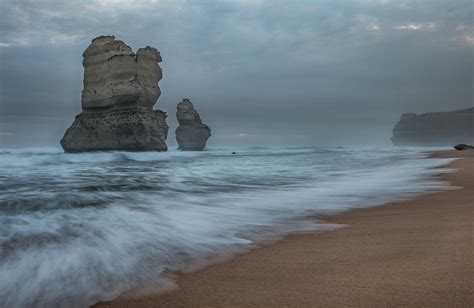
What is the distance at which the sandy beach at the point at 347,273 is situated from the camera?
1814 millimetres

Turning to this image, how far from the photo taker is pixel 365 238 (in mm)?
3102

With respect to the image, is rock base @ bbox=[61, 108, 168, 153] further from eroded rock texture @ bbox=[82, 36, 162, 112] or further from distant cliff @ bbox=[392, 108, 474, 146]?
distant cliff @ bbox=[392, 108, 474, 146]

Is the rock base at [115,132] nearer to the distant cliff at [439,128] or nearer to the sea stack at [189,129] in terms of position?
the sea stack at [189,129]

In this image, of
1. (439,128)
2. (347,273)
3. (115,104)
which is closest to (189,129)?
(115,104)

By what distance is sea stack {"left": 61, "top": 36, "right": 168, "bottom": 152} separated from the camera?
141ft

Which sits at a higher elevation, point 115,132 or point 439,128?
point 115,132

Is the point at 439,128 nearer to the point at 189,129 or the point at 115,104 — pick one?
the point at 189,129

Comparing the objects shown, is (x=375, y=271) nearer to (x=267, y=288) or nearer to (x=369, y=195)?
(x=267, y=288)

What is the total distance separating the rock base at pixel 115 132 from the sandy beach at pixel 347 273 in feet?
136

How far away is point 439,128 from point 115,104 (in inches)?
4640

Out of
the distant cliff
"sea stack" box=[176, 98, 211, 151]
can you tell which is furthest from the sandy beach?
the distant cliff

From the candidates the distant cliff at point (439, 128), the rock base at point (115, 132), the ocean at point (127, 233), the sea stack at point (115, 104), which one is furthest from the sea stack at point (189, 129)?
the distant cliff at point (439, 128)

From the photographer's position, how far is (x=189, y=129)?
70562 millimetres

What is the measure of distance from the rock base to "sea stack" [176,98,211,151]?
23229 millimetres
